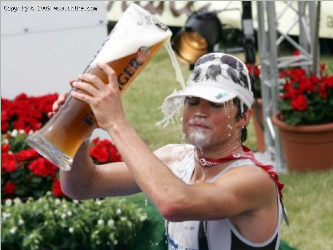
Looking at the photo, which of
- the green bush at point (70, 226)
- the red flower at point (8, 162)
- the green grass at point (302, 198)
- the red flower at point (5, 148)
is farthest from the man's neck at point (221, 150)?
the red flower at point (5, 148)

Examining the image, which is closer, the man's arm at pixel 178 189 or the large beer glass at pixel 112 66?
the man's arm at pixel 178 189

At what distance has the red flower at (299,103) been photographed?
26.2 ft

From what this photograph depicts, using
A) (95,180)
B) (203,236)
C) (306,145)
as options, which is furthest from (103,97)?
(306,145)

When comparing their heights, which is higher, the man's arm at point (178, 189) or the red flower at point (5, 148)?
the man's arm at point (178, 189)

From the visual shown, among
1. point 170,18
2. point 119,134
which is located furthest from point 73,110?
point 170,18

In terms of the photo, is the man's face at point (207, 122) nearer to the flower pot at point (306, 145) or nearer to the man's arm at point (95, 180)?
the man's arm at point (95, 180)

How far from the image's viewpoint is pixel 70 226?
5.44 metres

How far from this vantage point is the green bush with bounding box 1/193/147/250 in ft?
17.7

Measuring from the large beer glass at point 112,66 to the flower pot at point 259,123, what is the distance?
257 inches

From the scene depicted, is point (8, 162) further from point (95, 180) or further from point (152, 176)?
point (152, 176)

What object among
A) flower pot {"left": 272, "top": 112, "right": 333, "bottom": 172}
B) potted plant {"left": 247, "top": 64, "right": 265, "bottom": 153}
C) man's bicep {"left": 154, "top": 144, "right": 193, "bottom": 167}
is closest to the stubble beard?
man's bicep {"left": 154, "top": 144, "right": 193, "bottom": 167}

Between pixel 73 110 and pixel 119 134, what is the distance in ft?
0.72

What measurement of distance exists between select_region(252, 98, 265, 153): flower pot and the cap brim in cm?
639

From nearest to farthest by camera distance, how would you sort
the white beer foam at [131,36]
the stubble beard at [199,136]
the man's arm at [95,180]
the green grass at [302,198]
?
the white beer foam at [131,36] < the stubble beard at [199,136] < the man's arm at [95,180] < the green grass at [302,198]
